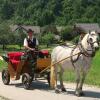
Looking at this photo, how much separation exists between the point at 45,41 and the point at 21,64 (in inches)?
2565

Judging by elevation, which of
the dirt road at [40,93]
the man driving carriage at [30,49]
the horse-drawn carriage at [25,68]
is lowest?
the dirt road at [40,93]

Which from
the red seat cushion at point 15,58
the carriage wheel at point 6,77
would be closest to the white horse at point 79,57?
the red seat cushion at point 15,58

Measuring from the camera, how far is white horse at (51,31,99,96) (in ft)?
41.7

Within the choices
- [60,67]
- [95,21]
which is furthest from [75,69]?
[95,21]

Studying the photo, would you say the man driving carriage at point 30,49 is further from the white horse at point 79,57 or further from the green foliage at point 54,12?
the green foliage at point 54,12

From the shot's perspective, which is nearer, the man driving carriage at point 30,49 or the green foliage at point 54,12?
the man driving carriage at point 30,49

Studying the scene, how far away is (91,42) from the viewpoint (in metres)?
12.6

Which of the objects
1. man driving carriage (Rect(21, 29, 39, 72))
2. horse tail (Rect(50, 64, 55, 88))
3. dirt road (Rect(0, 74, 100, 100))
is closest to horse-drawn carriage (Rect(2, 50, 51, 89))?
man driving carriage (Rect(21, 29, 39, 72))

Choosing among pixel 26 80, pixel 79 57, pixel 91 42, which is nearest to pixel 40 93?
pixel 26 80

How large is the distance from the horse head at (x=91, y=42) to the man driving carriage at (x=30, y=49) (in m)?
2.34

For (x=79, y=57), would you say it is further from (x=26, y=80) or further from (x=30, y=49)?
(x=26, y=80)

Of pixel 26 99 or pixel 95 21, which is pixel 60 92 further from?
pixel 95 21

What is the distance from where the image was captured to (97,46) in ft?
40.7

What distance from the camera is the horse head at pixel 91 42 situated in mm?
12502
